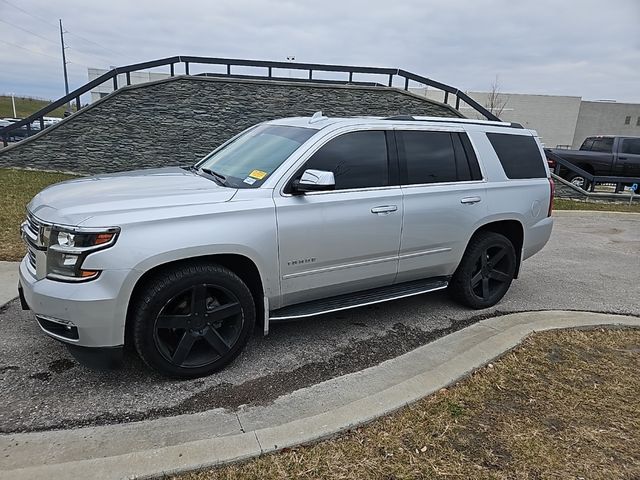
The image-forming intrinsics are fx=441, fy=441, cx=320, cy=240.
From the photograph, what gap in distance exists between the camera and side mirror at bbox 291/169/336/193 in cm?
312

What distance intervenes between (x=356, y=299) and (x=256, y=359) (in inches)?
37.6

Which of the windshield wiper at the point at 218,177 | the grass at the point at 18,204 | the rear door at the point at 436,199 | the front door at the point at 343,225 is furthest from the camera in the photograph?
the grass at the point at 18,204

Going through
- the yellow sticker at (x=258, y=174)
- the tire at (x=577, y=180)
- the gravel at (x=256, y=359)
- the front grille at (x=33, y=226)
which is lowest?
the gravel at (x=256, y=359)

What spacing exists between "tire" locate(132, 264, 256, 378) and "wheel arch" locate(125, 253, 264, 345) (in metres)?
0.03

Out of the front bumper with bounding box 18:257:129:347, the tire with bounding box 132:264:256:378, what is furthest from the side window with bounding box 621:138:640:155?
the front bumper with bounding box 18:257:129:347

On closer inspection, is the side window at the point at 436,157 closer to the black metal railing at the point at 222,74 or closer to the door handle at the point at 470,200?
the door handle at the point at 470,200

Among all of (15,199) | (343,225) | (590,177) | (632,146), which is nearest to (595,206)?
(590,177)

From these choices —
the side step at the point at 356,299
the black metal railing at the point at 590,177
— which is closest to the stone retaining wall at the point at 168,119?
the black metal railing at the point at 590,177

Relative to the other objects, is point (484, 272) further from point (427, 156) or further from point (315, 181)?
point (315, 181)

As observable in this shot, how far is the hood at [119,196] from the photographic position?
2736 mm

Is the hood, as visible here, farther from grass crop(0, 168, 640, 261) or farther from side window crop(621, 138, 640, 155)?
side window crop(621, 138, 640, 155)

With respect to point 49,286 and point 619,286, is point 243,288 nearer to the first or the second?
point 49,286

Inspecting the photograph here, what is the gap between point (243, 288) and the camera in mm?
3119

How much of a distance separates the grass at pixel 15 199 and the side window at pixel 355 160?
4.13m
